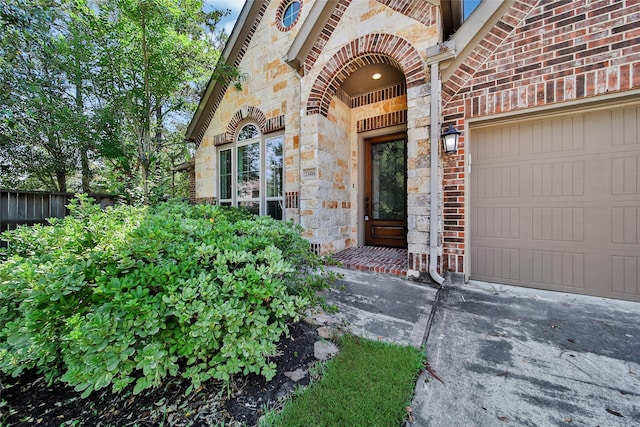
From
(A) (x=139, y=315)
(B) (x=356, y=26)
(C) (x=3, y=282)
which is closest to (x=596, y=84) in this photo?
(B) (x=356, y=26)

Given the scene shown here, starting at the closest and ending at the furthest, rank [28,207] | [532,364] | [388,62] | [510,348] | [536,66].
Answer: [532,364], [510,348], [536,66], [388,62], [28,207]

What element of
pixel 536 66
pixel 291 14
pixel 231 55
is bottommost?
pixel 536 66

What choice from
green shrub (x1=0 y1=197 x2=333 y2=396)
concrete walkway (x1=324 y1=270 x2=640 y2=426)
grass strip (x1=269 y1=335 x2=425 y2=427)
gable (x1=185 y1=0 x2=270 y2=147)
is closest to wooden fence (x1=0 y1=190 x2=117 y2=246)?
gable (x1=185 y1=0 x2=270 y2=147)

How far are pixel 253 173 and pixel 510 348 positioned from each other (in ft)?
16.9

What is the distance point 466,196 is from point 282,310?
2.94m

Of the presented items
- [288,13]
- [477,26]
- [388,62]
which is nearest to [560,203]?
[477,26]

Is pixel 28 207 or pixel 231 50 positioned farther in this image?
pixel 231 50

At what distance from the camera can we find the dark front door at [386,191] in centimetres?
486

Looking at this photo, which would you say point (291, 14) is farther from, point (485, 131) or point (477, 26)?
point (485, 131)

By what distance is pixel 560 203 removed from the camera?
3.09 metres

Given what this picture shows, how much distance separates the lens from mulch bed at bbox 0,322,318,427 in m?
1.36

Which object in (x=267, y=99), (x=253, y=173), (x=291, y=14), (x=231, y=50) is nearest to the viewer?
(x=291, y=14)

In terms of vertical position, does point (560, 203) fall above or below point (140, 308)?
above

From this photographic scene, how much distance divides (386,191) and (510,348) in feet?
11.2
